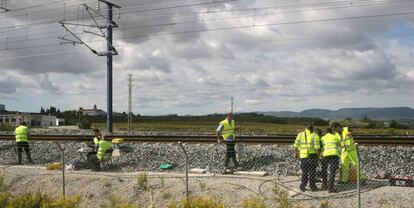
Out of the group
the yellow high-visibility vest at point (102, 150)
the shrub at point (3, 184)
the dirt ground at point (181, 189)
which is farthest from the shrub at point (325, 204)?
the shrub at point (3, 184)

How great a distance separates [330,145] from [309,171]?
33.5 inches

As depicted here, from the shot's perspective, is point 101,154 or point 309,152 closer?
point 309,152

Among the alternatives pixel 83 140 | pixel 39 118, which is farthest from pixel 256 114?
pixel 83 140

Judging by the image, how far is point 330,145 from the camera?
12219mm

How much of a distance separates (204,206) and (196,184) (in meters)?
4.21

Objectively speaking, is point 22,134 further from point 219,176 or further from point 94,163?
point 219,176

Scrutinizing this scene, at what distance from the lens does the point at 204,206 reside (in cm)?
892

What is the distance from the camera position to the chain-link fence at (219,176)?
11.5 metres

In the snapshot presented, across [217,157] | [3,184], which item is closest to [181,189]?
[217,157]

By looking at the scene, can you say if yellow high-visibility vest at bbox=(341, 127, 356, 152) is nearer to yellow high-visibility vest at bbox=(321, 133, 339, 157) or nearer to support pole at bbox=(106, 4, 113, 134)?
yellow high-visibility vest at bbox=(321, 133, 339, 157)

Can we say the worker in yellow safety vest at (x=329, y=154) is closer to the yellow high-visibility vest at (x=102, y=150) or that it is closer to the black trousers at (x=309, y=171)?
the black trousers at (x=309, y=171)

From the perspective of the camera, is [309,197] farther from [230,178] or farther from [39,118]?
[39,118]

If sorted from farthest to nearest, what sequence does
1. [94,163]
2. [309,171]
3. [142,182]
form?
[94,163] → [142,182] → [309,171]

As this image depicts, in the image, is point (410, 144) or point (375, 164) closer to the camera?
point (375, 164)
